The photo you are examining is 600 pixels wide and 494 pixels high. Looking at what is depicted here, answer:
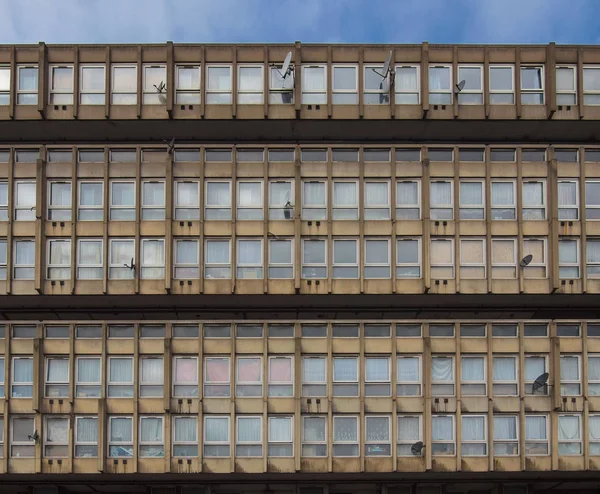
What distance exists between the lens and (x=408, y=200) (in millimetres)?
31969

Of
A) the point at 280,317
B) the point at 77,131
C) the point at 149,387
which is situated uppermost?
the point at 77,131

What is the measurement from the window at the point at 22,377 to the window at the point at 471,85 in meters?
20.9

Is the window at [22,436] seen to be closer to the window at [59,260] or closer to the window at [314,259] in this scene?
the window at [59,260]

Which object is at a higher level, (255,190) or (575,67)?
(575,67)

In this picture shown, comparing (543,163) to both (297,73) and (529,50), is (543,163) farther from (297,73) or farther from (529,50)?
(297,73)

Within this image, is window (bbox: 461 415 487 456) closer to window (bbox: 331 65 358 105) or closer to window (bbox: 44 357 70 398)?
window (bbox: 331 65 358 105)

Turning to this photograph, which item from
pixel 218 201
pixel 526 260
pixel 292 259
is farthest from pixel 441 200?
pixel 218 201

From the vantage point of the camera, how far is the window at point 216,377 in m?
30.8

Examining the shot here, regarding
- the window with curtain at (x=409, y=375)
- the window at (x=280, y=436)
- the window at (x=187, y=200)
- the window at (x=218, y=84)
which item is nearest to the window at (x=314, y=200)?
the window at (x=187, y=200)

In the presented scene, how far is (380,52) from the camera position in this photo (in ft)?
108

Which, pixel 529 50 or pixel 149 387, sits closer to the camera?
pixel 149 387

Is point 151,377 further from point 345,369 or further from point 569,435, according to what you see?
point 569,435

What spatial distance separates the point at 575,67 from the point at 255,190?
14845 millimetres

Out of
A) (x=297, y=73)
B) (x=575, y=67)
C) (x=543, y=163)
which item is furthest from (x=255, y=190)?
(x=575, y=67)
